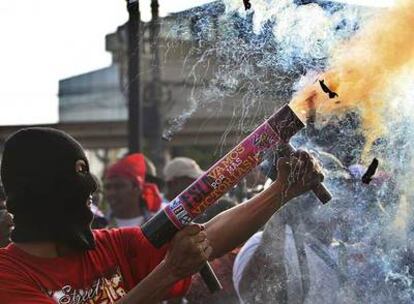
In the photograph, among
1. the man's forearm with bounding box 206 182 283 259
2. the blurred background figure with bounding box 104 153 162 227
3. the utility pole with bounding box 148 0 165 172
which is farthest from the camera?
the utility pole with bounding box 148 0 165 172

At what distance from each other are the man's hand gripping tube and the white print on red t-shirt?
25 cm

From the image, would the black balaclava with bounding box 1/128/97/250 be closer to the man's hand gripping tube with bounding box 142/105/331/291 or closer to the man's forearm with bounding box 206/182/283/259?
the man's hand gripping tube with bounding box 142/105/331/291

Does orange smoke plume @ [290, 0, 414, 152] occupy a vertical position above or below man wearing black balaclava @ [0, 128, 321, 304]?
above

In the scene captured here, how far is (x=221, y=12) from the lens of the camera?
280 centimetres

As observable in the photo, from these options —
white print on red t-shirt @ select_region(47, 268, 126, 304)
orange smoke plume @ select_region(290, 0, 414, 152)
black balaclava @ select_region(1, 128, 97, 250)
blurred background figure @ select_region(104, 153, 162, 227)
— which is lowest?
blurred background figure @ select_region(104, 153, 162, 227)

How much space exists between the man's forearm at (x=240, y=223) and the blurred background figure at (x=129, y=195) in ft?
11.0

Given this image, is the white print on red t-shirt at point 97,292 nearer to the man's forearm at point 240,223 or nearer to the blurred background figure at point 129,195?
the man's forearm at point 240,223

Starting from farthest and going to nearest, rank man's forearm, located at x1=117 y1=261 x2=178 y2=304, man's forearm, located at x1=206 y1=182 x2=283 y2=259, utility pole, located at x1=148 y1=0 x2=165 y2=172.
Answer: utility pole, located at x1=148 y1=0 x2=165 y2=172
man's forearm, located at x1=206 y1=182 x2=283 y2=259
man's forearm, located at x1=117 y1=261 x2=178 y2=304

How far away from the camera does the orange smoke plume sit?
8.40 feet

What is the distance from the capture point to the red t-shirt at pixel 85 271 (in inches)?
100

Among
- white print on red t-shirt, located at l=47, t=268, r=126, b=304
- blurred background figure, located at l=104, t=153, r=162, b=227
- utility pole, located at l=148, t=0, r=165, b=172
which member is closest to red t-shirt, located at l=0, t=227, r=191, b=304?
white print on red t-shirt, located at l=47, t=268, r=126, b=304

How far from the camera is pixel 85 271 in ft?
8.77

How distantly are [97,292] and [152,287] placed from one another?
238mm

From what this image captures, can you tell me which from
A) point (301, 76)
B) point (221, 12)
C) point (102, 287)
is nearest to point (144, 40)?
point (221, 12)
